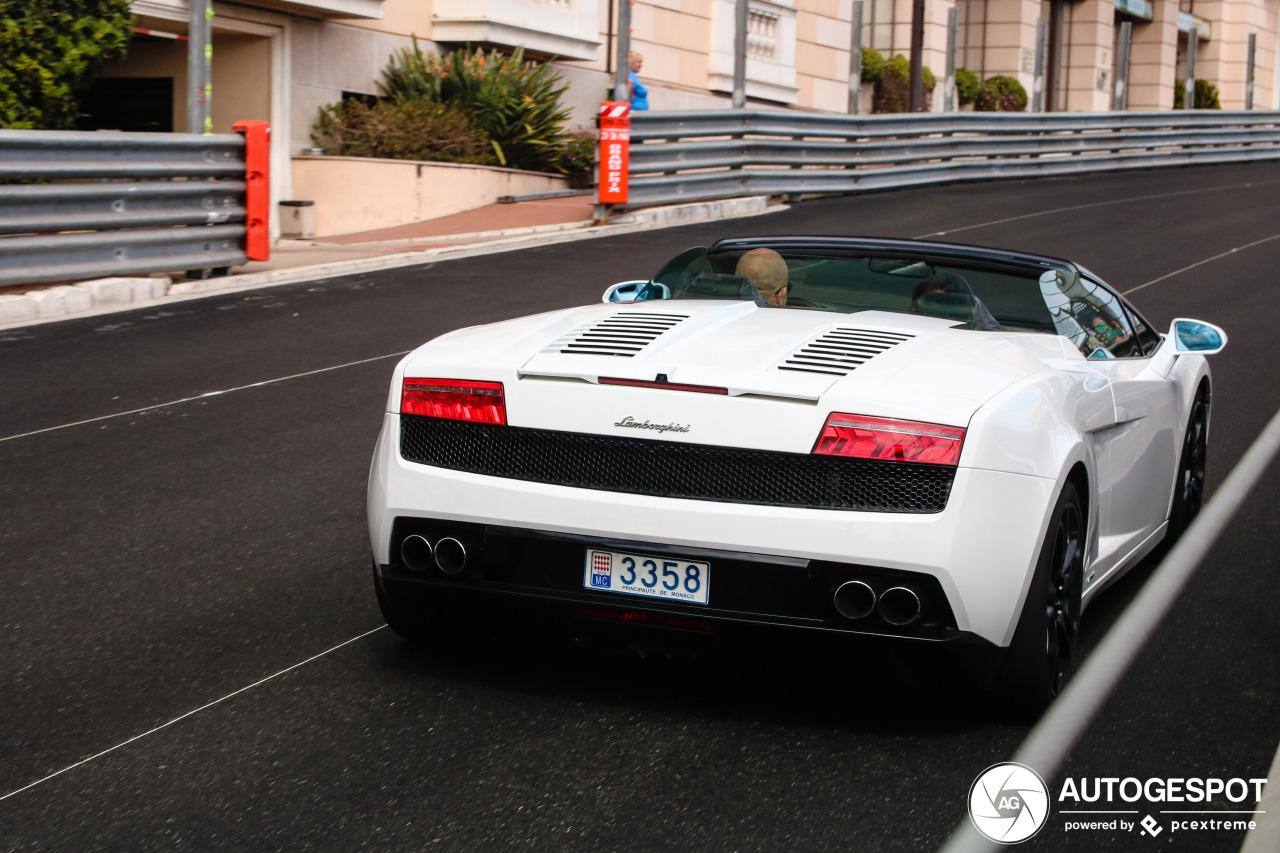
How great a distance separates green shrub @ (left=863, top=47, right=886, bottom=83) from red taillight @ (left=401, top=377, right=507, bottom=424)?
3402 centimetres

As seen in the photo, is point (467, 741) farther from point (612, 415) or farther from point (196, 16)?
point (196, 16)

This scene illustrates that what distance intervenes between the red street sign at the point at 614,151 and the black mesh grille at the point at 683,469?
14.5 meters

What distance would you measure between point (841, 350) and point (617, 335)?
24.6 inches

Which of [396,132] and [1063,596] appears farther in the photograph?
[396,132]

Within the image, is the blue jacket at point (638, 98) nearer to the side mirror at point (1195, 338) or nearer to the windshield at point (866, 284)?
the side mirror at point (1195, 338)

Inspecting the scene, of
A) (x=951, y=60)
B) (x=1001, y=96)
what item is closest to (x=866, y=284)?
(x=951, y=60)

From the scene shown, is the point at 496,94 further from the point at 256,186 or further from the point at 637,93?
the point at 256,186

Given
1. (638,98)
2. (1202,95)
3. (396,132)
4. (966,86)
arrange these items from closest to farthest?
(396,132), (638,98), (966,86), (1202,95)

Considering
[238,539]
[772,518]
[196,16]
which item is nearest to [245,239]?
[196,16]

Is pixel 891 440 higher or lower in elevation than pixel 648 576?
higher

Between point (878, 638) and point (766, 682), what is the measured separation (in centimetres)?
76

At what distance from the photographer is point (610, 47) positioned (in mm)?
26562

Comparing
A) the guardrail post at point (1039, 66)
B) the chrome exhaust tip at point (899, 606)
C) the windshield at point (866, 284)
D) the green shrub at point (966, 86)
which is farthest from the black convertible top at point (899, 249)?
the green shrub at point (966, 86)

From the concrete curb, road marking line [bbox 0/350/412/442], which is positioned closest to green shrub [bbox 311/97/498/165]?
the concrete curb
